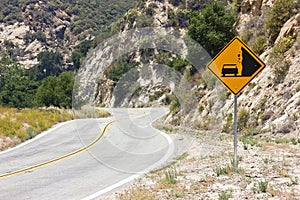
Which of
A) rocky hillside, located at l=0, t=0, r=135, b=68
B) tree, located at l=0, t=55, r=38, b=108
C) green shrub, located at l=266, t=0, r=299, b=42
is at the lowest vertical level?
tree, located at l=0, t=55, r=38, b=108

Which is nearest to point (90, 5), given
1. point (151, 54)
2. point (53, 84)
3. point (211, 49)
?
point (151, 54)

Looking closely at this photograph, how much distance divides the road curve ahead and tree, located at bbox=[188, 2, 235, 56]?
11234mm

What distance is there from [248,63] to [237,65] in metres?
0.23

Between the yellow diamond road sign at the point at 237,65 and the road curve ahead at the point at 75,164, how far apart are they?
3.23m

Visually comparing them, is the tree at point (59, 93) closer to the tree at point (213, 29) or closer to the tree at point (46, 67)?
the tree at point (213, 29)

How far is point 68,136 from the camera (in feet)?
54.9

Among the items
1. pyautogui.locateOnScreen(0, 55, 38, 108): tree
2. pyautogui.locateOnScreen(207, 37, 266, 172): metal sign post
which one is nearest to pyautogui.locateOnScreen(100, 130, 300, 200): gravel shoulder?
pyautogui.locateOnScreen(207, 37, 266, 172): metal sign post

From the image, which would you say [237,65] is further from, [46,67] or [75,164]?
[46,67]

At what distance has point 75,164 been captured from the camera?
10.0 metres

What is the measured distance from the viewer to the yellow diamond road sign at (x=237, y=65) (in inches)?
281

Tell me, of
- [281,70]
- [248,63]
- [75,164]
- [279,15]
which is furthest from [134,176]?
[279,15]

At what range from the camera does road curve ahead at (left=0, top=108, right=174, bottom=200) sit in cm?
727

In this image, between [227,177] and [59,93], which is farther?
[59,93]

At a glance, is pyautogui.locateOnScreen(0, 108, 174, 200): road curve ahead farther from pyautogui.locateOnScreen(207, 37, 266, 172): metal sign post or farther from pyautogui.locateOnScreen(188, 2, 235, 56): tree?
pyautogui.locateOnScreen(188, 2, 235, 56): tree
